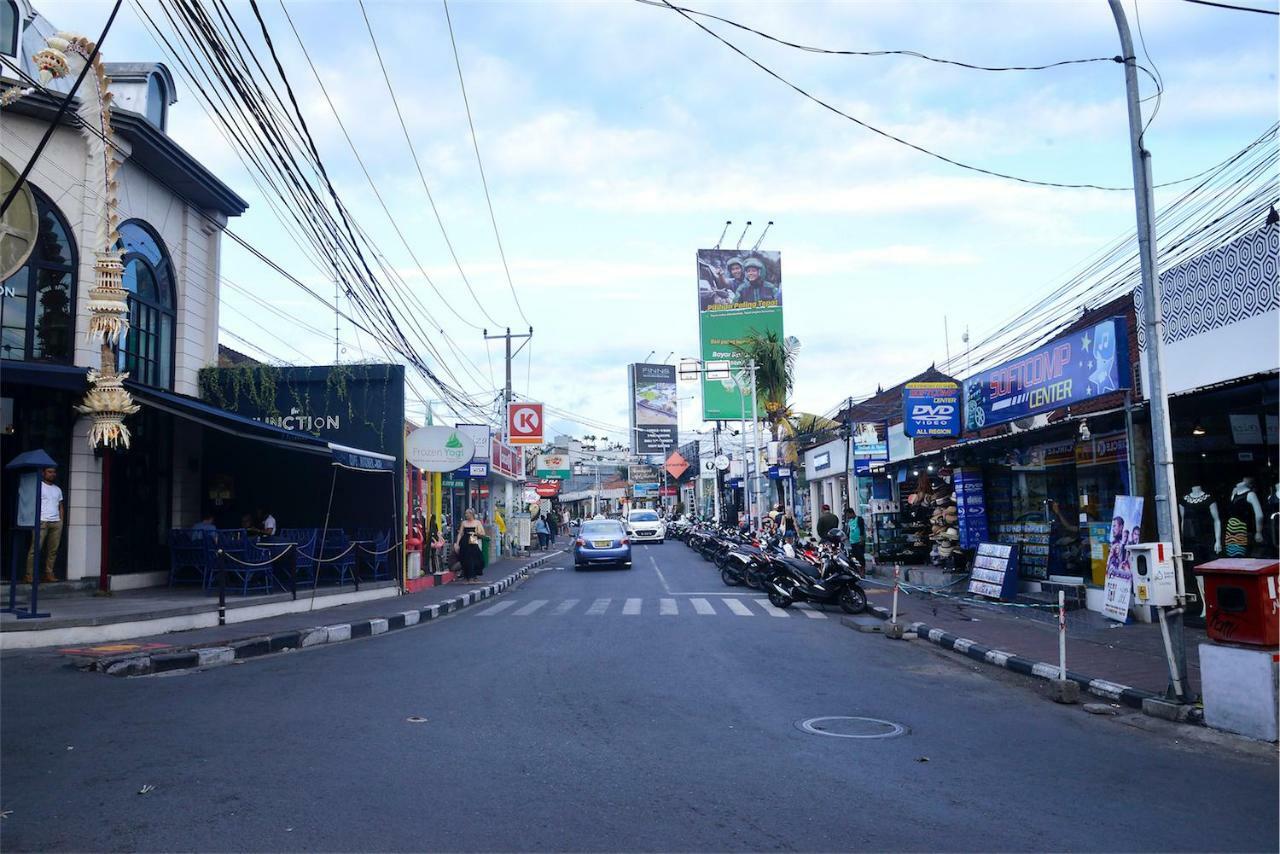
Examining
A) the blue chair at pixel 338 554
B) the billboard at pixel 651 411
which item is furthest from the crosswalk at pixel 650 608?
the billboard at pixel 651 411

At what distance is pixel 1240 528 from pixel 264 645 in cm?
1260

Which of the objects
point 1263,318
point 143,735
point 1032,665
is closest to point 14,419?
point 143,735

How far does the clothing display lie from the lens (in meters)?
12.1

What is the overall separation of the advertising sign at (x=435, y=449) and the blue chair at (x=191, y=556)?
462cm

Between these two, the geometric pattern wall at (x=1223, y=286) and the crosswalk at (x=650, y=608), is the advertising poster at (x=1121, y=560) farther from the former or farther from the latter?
the crosswalk at (x=650, y=608)

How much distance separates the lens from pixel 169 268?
56.9 ft

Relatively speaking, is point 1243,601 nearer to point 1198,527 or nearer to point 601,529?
point 1198,527

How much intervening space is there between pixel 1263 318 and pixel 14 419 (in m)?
16.8

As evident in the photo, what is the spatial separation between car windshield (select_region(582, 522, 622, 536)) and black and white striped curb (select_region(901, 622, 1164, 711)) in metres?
15.9

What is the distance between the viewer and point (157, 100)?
18234mm

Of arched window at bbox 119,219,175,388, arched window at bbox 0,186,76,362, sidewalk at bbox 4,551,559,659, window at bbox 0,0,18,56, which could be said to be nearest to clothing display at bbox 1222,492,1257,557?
sidewalk at bbox 4,551,559,659

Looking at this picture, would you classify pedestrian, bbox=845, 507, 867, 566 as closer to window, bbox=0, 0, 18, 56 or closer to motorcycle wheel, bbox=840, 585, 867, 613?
motorcycle wheel, bbox=840, 585, 867, 613

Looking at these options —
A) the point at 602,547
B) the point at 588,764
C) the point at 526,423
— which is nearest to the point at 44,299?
the point at 588,764

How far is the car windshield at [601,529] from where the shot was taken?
2898 cm
